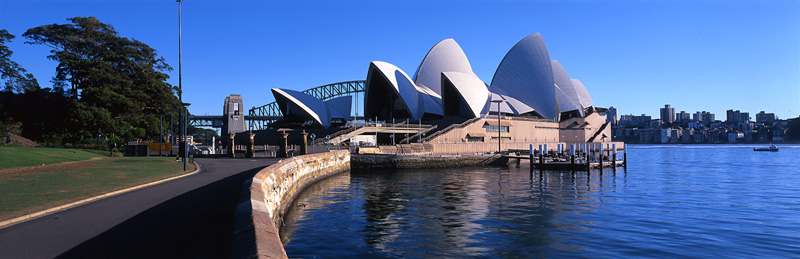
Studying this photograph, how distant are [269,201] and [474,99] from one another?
2717 inches

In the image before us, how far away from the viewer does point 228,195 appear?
1430 centimetres

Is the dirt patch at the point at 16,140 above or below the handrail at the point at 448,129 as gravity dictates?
below

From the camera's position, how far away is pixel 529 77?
282 feet

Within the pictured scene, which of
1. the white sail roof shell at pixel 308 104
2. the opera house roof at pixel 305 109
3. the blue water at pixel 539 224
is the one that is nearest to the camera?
the blue water at pixel 539 224

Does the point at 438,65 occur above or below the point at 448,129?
above

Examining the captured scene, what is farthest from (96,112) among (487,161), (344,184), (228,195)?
(487,161)

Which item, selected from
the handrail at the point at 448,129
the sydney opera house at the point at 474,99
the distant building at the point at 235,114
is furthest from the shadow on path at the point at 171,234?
the distant building at the point at 235,114

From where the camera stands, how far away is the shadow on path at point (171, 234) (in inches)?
291

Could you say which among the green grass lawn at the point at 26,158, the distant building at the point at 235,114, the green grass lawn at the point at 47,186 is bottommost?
the green grass lawn at the point at 47,186

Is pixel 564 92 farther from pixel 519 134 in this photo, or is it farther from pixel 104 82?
pixel 104 82

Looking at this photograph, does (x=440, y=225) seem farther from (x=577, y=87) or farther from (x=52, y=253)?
(x=577, y=87)

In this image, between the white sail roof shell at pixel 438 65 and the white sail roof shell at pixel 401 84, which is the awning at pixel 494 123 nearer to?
the white sail roof shell at pixel 401 84

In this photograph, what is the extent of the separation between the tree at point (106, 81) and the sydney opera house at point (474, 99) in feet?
107

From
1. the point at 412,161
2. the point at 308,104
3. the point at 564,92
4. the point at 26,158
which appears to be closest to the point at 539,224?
the point at 26,158
